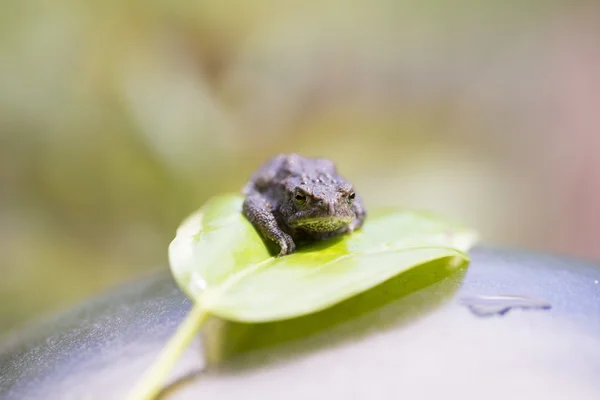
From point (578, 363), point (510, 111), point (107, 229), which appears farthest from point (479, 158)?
point (578, 363)

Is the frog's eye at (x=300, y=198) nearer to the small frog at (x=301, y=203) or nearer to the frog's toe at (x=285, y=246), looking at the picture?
the small frog at (x=301, y=203)

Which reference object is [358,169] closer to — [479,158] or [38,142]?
[479,158]

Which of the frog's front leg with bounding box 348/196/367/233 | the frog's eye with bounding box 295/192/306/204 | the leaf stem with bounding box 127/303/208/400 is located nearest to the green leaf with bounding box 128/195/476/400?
the leaf stem with bounding box 127/303/208/400

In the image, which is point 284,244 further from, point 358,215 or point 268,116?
point 268,116

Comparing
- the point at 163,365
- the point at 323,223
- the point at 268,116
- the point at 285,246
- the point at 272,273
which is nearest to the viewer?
the point at 163,365

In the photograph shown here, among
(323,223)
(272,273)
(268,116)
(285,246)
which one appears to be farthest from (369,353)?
(268,116)
